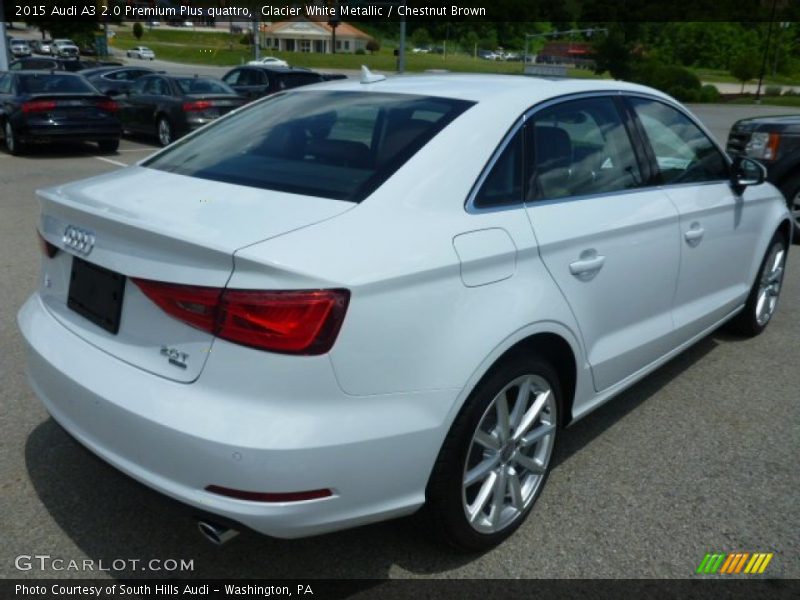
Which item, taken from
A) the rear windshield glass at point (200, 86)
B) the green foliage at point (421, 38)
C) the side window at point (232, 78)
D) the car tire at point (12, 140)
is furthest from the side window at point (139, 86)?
the green foliage at point (421, 38)

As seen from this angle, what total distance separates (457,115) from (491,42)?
12014 cm

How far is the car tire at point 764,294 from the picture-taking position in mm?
5047

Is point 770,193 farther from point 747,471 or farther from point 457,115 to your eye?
point 457,115

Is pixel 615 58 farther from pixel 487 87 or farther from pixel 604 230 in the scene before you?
pixel 604 230

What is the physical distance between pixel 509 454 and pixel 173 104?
13921 millimetres

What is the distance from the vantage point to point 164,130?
15648 mm

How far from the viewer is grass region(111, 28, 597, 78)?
6800 centimetres

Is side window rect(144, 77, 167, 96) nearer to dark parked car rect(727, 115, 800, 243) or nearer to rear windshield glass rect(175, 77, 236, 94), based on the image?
rear windshield glass rect(175, 77, 236, 94)

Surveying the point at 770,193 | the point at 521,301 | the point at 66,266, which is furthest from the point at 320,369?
the point at 770,193

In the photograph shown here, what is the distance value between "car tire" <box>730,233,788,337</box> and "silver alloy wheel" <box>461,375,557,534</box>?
2.62 m

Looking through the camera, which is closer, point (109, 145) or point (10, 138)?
point (10, 138)

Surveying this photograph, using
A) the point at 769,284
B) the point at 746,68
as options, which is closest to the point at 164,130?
the point at 769,284

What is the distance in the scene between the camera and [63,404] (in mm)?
2631

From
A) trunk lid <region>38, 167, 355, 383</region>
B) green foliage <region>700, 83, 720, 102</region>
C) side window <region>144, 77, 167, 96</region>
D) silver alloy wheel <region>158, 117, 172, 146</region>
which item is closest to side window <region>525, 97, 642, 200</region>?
trunk lid <region>38, 167, 355, 383</region>
